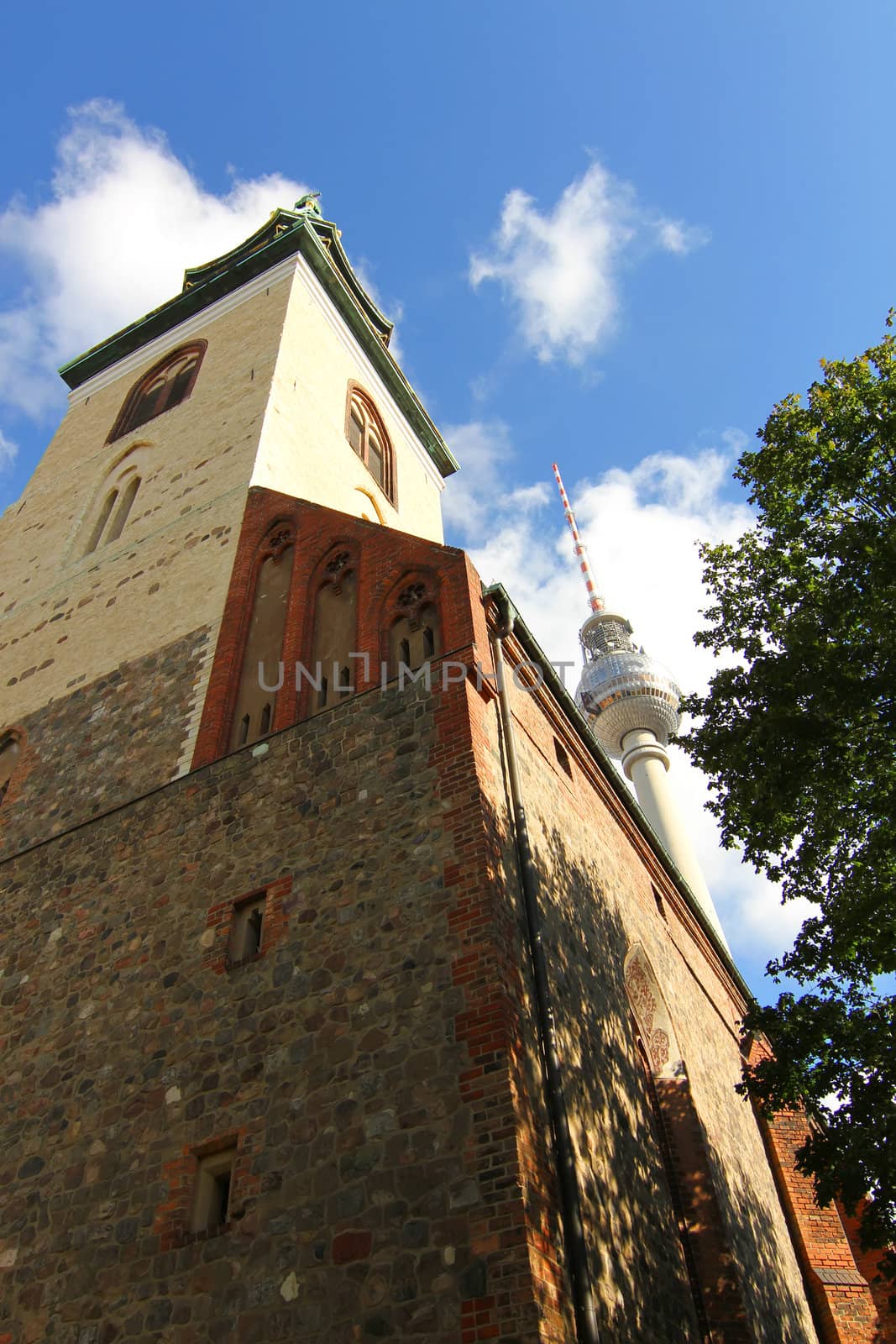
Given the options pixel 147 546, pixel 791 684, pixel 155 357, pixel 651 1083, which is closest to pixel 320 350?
pixel 155 357

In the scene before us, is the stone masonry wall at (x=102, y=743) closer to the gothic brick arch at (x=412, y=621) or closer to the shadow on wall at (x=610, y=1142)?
the gothic brick arch at (x=412, y=621)

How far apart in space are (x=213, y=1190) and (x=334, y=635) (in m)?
5.47

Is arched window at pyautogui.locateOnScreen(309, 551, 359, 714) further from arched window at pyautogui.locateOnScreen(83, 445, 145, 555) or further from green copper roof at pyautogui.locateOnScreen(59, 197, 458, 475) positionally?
green copper roof at pyautogui.locateOnScreen(59, 197, 458, 475)

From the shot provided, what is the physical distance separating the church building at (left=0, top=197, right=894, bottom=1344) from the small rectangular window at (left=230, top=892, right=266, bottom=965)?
0.10 feet

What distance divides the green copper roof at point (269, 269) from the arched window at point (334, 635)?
11.5 meters

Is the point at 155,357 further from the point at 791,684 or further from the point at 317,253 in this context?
the point at 791,684

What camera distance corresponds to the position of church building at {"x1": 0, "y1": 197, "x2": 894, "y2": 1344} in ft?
19.1

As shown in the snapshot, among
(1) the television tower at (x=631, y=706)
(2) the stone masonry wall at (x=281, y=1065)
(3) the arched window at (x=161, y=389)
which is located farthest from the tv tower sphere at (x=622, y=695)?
(2) the stone masonry wall at (x=281, y=1065)

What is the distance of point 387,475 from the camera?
783 inches

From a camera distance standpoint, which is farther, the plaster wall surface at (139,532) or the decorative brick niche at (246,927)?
the plaster wall surface at (139,532)

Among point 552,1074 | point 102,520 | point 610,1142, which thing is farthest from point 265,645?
point 102,520

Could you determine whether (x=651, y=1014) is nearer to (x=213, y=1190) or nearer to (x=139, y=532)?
(x=213, y=1190)

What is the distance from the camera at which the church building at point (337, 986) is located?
19.1ft

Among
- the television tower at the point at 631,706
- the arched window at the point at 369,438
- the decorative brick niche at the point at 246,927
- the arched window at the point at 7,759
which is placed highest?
the television tower at the point at 631,706
